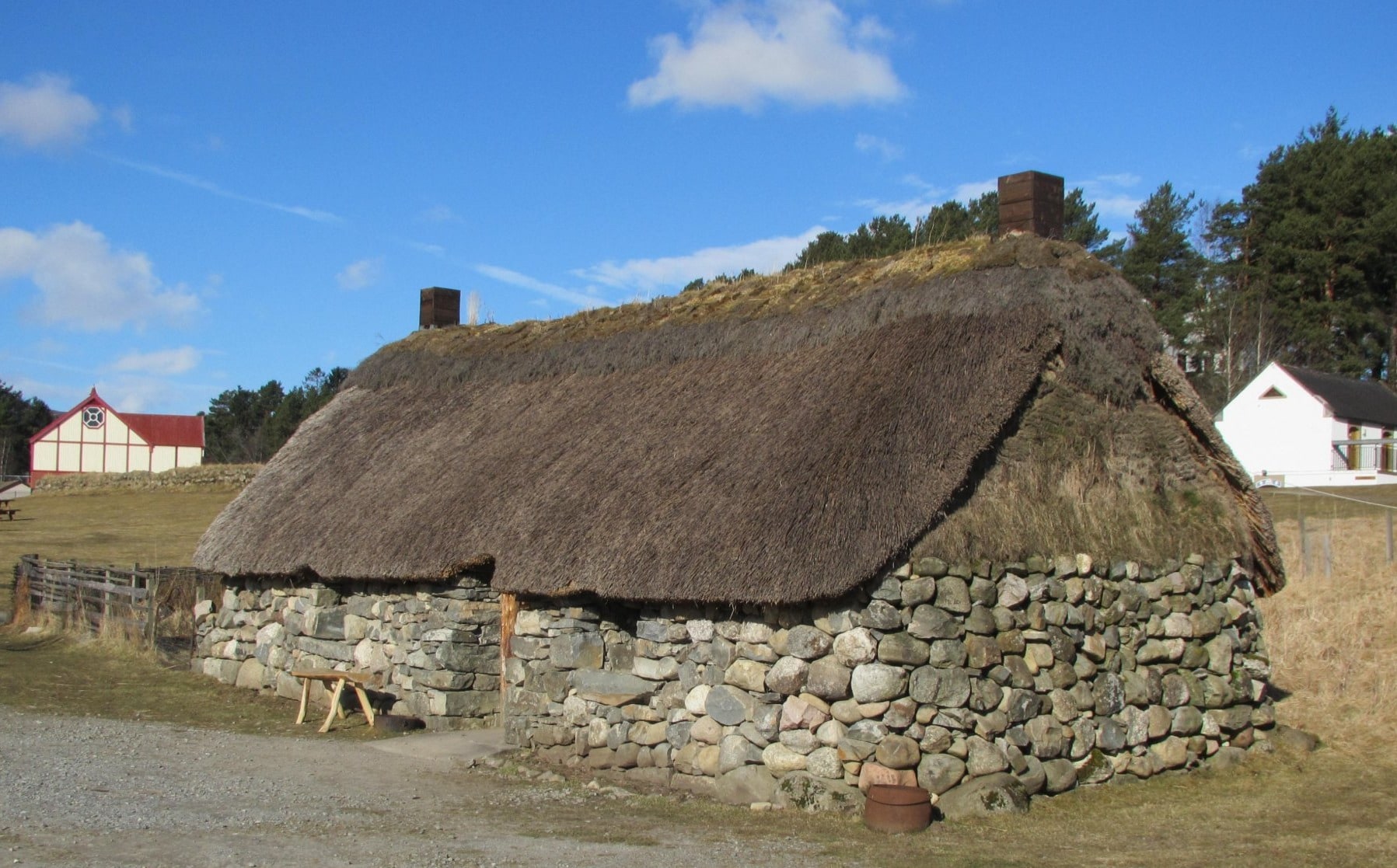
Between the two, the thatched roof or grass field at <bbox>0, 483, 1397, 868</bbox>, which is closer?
grass field at <bbox>0, 483, 1397, 868</bbox>

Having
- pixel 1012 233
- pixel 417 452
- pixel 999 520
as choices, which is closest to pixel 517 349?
pixel 417 452

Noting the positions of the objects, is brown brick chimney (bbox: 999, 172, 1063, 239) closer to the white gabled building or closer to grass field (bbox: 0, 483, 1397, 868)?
grass field (bbox: 0, 483, 1397, 868)

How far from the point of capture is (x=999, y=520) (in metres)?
8.58

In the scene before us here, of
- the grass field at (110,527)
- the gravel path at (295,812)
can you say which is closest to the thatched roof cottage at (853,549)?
the gravel path at (295,812)

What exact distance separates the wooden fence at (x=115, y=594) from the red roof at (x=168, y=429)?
4531cm

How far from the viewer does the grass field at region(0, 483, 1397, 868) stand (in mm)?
7133

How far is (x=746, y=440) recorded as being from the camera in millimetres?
9609

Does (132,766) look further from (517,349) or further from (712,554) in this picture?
(517,349)

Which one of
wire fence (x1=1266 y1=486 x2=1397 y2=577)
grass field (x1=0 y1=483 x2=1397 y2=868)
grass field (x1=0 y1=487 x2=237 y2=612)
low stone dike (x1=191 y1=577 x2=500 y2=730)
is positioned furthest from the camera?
grass field (x1=0 y1=487 x2=237 y2=612)

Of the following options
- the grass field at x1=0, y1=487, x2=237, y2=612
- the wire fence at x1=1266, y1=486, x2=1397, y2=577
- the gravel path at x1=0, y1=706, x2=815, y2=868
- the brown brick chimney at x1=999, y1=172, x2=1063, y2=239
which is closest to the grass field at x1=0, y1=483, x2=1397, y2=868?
the wire fence at x1=1266, y1=486, x2=1397, y2=577

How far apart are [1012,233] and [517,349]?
630 cm

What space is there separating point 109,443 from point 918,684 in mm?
60585

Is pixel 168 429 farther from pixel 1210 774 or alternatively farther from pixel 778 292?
pixel 1210 774

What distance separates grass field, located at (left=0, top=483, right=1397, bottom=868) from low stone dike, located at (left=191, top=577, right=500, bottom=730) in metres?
0.48
